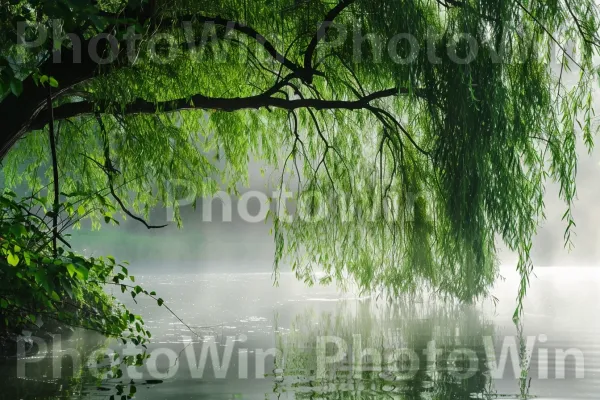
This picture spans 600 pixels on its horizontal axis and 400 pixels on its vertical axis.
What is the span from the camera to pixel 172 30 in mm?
4520

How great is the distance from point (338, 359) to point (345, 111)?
5.48 ft

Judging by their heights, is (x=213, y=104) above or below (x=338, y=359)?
above

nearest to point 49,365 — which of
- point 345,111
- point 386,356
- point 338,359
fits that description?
point 338,359

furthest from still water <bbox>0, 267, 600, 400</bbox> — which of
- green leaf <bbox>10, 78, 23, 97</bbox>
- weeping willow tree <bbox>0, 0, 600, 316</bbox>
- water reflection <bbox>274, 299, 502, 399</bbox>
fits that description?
green leaf <bbox>10, 78, 23, 97</bbox>

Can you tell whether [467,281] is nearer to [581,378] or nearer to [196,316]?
[581,378]

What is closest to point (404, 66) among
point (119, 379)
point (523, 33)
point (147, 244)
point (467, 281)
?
point (523, 33)

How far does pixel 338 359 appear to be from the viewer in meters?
5.14

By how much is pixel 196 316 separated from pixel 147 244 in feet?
91.0

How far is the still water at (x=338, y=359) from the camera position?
409cm

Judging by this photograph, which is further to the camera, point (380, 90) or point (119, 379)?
point (380, 90)

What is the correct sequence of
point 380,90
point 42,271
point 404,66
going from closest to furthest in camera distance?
point 42,271, point 404,66, point 380,90

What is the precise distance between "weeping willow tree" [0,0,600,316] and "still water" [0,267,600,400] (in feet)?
1.77

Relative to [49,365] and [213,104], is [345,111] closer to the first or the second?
[213,104]

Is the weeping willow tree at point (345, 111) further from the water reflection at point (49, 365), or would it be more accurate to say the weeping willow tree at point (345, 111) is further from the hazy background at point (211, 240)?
the hazy background at point (211, 240)
